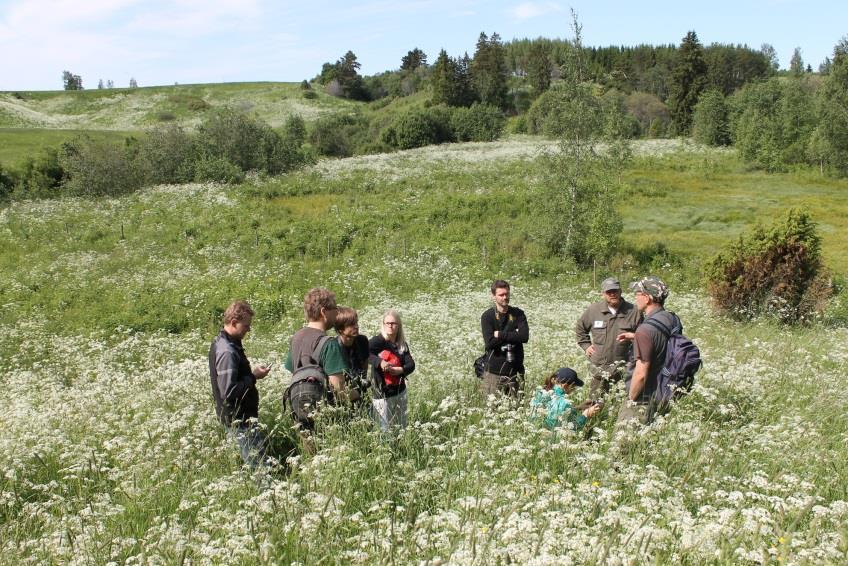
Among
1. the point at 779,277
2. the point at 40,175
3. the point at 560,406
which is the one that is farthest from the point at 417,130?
the point at 560,406

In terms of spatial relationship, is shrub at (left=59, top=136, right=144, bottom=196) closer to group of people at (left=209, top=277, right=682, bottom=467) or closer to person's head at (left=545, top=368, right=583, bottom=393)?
group of people at (left=209, top=277, right=682, bottom=467)

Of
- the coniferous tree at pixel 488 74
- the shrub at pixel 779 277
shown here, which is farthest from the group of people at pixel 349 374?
the coniferous tree at pixel 488 74

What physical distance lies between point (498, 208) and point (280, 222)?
9.92 meters

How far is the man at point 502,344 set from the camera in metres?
6.75

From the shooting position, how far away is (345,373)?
5.44 m

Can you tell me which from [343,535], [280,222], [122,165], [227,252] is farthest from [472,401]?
[122,165]

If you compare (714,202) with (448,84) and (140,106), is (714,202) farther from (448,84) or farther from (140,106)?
(140,106)

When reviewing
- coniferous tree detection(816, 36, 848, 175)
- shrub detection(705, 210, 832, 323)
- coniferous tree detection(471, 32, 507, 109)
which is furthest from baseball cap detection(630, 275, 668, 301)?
coniferous tree detection(471, 32, 507, 109)

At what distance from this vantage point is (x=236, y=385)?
504 centimetres

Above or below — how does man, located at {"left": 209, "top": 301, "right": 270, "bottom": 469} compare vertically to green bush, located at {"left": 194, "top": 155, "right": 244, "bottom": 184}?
below

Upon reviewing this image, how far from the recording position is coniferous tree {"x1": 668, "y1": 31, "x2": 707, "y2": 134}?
67.5 metres

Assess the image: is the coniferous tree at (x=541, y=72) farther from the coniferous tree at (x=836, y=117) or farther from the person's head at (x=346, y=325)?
the person's head at (x=346, y=325)

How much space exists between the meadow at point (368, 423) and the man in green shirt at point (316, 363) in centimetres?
36

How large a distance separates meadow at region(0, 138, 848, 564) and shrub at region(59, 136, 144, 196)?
2400mm
